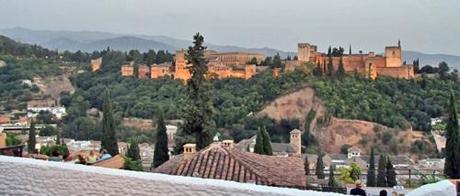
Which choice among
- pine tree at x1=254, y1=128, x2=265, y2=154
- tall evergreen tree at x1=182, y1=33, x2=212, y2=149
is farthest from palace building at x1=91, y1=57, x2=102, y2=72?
tall evergreen tree at x1=182, y1=33, x2=212, y2=149

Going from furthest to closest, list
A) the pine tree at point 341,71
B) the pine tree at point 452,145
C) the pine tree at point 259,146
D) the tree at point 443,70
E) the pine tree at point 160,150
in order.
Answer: the tree at point 443,70
the pine tree at point 341,71
the pine tree at point 452,145
the pine tree at point 259,146
the pine tree at point 160,150

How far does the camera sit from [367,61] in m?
48.5

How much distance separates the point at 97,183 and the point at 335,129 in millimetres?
41635

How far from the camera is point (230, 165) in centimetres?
622

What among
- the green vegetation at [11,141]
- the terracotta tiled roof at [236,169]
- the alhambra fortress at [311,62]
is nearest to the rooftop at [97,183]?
the terracotta tiled roof at [236,169]

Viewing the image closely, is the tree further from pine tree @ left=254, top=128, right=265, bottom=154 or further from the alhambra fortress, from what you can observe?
pine tree @ left=254, top=128, right=265, bottom=154

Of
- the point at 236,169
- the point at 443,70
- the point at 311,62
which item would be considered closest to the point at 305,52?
the point at 311,62

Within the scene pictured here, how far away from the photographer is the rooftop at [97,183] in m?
1.06

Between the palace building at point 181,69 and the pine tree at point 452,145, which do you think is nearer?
the pine tree at point 452,145

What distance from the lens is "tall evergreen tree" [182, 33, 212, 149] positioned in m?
11.2

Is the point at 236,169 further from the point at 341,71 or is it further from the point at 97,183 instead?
the point at 341,71

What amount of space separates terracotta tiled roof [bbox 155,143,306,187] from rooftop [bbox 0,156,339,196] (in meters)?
4.57

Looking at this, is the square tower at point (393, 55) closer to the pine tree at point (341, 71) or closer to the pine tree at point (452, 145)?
the pine tree at point (341, 71)

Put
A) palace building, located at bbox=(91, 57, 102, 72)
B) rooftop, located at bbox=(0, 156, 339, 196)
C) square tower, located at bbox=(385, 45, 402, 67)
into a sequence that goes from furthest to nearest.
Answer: palace building, located at bbox=(91, 57, 102, 72)
square tower, located at bbox=(385, 45, 402, 67)
rooftop, located at bbox=(0, 156, 339, 196)
